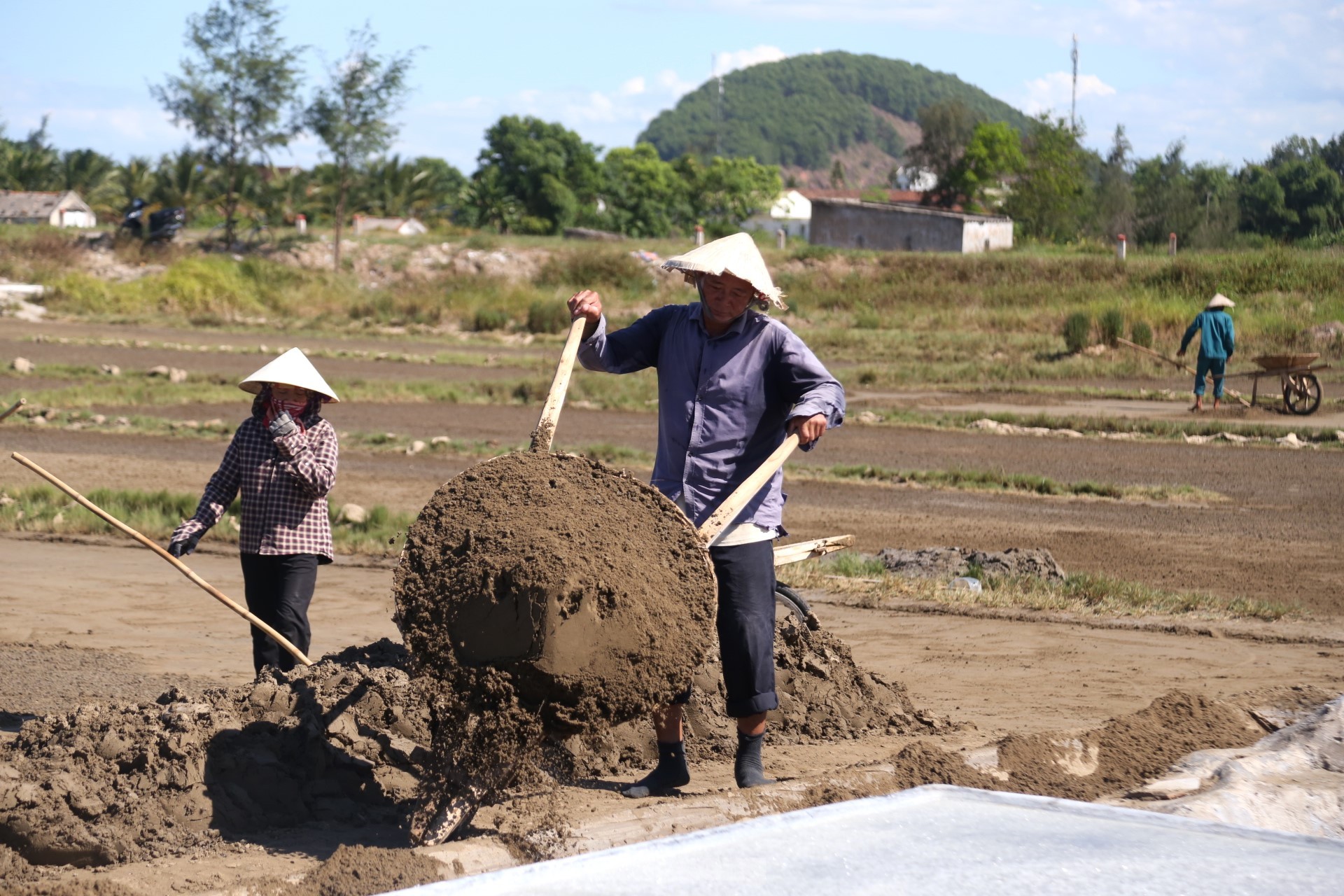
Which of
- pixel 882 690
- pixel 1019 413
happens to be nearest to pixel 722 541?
pixel 882 690

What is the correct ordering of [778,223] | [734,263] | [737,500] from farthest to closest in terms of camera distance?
[778,223] < [734,263] < [737,500]

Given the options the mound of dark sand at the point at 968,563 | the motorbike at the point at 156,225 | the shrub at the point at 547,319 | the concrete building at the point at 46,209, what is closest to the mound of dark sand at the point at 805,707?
the mound of dark sand at the point at 968,563

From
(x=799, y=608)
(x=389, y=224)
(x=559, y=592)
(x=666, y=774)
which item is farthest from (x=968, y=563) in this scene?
(x=389, y=224)

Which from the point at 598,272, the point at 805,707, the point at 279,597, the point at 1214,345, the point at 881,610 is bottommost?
the point at 881,610

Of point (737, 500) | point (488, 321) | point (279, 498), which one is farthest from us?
point (488, 321)

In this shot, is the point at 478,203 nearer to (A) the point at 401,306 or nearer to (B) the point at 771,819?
(A) the point at 401,306

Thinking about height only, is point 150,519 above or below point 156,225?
below

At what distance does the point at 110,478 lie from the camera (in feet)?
39.3

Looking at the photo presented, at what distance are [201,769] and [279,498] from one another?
139 cm

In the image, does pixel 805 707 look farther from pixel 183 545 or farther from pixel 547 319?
pixel 547 319

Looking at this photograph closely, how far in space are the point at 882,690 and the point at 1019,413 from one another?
1271 cm

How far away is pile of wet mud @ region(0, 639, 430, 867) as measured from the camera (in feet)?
12.9

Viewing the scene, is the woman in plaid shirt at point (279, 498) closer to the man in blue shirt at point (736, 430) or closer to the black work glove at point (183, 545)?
the black work glove at point (183, 545)

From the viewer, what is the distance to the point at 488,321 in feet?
105
